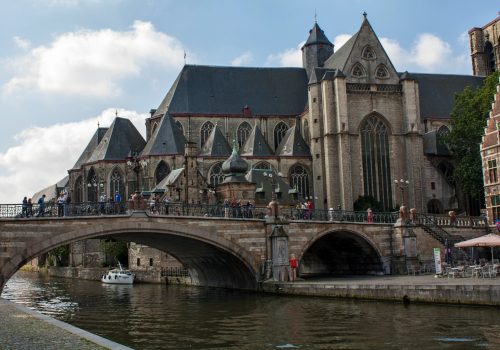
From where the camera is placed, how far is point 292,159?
195 feet

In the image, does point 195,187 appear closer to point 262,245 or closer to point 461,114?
point 262,245

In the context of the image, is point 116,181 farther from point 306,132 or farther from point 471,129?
point 471,129

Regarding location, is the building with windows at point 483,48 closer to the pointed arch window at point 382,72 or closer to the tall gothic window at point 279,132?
the pointed arch window at point 382,72

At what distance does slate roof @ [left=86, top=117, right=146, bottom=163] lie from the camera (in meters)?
60.7

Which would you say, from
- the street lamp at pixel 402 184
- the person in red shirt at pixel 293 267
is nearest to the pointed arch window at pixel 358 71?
the street lamp at pixel 402 184

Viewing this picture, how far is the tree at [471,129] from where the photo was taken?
50.0 metres

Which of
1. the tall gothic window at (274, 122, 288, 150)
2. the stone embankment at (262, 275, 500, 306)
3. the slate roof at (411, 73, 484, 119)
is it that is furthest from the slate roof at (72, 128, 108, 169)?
the stone embankment at (262, 275, 500, 306)

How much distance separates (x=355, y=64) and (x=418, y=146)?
9007mm

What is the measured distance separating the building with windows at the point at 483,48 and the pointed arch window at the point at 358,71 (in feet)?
80.1

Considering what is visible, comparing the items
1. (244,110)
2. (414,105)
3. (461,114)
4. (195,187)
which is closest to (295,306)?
(195,187)

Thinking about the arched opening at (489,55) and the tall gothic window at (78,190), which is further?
the arched opening at (489,55)

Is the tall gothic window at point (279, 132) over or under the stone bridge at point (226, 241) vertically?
over

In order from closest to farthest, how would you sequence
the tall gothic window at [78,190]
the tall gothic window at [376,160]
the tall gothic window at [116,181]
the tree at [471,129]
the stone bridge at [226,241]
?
1. the stone bridge at [226,241]
2. the tree at [471,129]
3. the tall gothic window at [376,160]
4. the tall gothic window at [116,181]
5. the tall gothic window at [78,190]

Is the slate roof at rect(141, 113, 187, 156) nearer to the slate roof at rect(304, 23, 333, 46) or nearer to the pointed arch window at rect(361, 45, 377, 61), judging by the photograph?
the pointed arch window at rect(361, 45, 377, 61)
